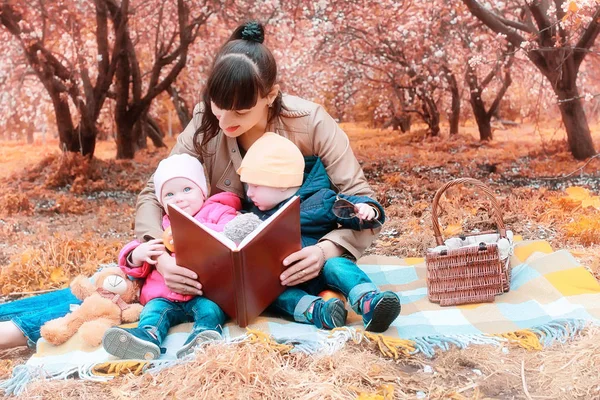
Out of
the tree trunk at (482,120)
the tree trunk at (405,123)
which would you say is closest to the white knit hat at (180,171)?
the tree trunk at (405,123)

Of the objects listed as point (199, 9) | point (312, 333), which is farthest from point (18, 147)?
point (312, 333)

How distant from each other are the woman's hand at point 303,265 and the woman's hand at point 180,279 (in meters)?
0.26

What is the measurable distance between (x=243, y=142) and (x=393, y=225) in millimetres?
1353

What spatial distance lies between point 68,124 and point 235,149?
222 centimetres

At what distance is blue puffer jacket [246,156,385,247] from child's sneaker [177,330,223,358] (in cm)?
50

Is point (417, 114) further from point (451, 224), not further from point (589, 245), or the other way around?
point (589, 245)

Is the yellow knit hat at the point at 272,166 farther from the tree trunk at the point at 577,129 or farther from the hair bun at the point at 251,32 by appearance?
the tree trunk at the point at 577,129

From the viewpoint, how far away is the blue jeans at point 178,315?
6.11 ft

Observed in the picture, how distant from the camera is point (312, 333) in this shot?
179cm

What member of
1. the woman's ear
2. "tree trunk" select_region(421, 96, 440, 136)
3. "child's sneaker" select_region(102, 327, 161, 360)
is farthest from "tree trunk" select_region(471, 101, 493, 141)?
"child's sneaker" select_region(102, 327, 161, 360)

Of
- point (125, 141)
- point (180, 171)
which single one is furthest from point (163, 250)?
point (125, 141)

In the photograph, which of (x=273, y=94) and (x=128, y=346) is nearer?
(x=128, y=346)

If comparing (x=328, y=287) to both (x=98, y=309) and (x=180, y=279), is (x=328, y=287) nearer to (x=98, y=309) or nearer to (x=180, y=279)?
(x=180, y=279)

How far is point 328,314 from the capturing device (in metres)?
1.84
